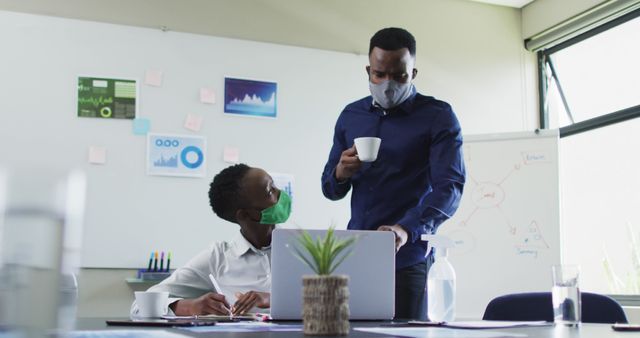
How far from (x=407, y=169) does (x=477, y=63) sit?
274 centimetres

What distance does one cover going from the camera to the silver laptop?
56.5 inches

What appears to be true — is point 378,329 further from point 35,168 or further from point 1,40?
point 1,40

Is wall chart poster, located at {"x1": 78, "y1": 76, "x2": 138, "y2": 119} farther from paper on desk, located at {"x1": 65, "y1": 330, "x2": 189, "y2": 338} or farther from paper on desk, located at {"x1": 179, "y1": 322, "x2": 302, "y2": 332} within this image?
paper on desk, located at {"x1": 65, "y1": 330, "x2": 189, "y2": 338}

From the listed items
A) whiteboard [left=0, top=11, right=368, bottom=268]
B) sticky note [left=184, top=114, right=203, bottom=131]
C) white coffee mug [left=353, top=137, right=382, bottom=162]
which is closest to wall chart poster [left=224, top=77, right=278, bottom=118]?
whiteboard [left=0, top=11, right=368, bottom=268]

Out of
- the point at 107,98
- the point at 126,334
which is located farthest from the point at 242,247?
the point at 107,98

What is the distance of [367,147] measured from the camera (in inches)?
70.2

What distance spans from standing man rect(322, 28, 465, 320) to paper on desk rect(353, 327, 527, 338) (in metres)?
0.64

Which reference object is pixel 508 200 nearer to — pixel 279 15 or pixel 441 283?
pixel 279 15

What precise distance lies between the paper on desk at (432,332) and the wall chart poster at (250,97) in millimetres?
2710

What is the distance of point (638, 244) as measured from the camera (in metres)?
3.86

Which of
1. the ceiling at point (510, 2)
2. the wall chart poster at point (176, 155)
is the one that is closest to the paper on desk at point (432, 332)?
the wall chart poster at point (176, 155)

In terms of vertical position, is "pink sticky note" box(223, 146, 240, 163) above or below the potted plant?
above

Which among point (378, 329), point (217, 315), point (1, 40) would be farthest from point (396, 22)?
point (378, 329)

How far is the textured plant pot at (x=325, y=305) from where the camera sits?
1.10 m
